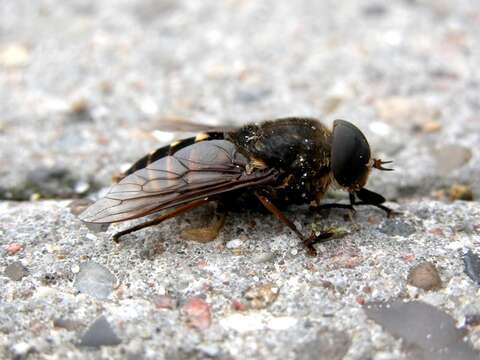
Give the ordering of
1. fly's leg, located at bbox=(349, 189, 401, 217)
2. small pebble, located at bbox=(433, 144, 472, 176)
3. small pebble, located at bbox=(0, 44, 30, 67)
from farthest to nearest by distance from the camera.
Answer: small pebble, located at bbox=(0, 44, 30, 67), small pebble, located at bbox=(433, 144, 472, 176), fly's leg, located at bbox=(349, 189, 401, 217)

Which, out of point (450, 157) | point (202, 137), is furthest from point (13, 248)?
point (450, 157)

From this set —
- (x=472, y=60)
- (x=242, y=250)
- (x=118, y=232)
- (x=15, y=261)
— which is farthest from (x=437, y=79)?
(x=15, y=261)

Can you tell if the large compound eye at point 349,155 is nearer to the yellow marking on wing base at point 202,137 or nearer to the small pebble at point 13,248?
the yellow marking on wing base at point 202,137

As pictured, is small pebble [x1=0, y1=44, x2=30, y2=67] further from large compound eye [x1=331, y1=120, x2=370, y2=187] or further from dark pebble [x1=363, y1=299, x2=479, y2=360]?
dark pebble [x1=363, y1=299, x2=479, y2=360]

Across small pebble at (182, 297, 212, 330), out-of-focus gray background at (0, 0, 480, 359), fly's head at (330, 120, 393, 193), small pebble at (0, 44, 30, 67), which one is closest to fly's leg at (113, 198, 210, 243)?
out-of-focus gray background at (0, 0, 480, 359)

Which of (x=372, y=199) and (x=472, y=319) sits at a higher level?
(x=372, y=199)

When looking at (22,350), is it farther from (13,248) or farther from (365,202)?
(365,202)

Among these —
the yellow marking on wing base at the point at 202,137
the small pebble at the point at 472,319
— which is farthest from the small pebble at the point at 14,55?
the small pebble at the point at 472,319
